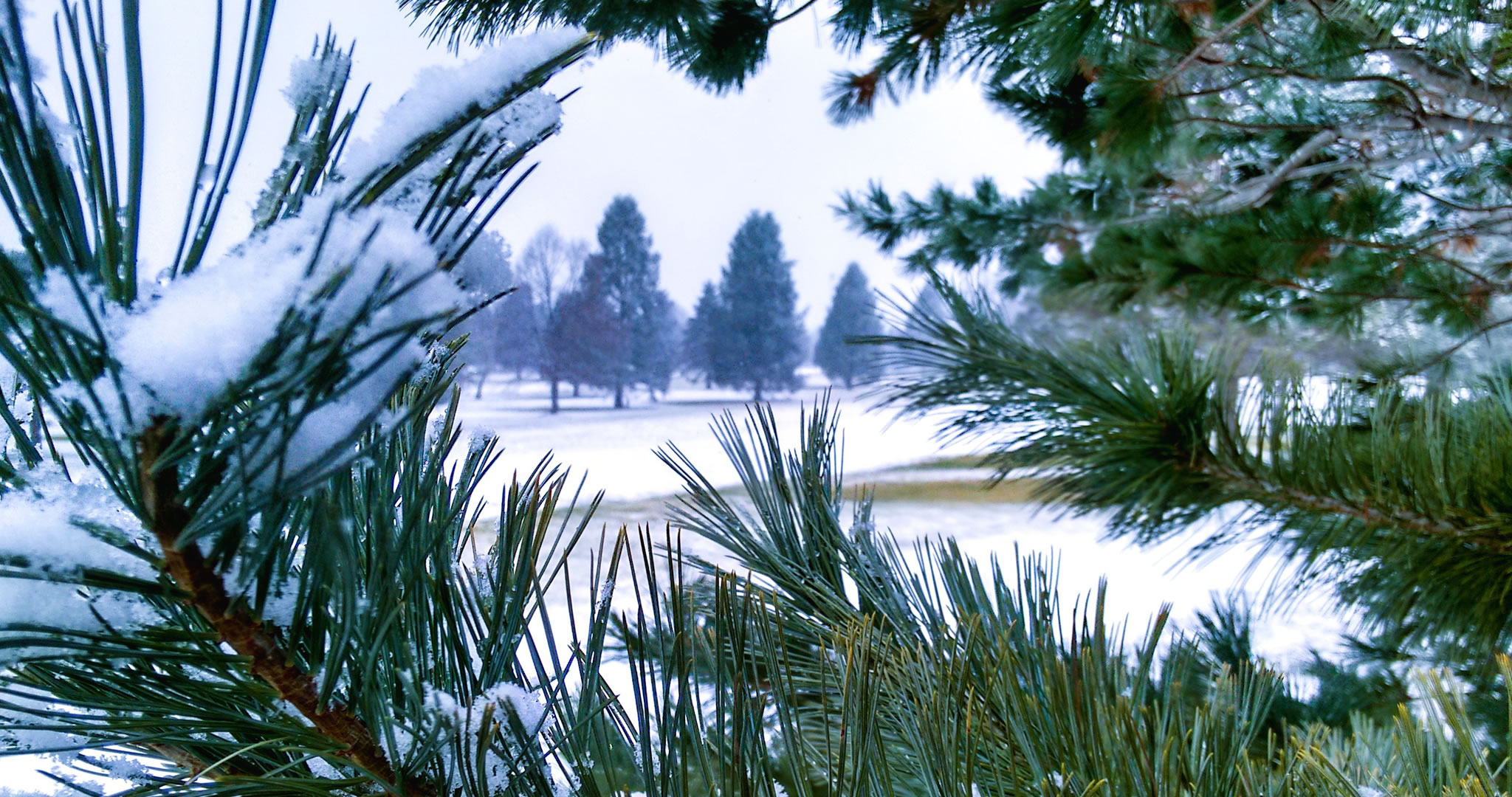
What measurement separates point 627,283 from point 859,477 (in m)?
1.08

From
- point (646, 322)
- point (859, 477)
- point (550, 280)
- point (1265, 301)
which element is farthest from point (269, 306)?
point (859, 477)

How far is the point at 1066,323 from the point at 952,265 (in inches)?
37.3

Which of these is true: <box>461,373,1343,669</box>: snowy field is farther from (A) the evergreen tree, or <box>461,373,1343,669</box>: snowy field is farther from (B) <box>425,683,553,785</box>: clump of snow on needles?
(B) <box>425,683,553,785</box>: clump of snow on needles

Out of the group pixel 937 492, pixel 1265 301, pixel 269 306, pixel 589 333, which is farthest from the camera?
pixel 937 492

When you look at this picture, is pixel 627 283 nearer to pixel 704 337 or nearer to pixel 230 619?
pixel 704 337

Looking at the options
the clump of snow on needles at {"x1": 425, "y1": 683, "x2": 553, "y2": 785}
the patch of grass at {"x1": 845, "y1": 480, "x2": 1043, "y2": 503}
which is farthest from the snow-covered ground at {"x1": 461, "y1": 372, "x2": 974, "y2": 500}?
the clump of snow on needles at {"x1": 425, "y1": 683, "x2": 553, "y2": 785}

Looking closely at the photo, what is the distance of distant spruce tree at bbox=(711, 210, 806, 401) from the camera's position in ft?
6.86

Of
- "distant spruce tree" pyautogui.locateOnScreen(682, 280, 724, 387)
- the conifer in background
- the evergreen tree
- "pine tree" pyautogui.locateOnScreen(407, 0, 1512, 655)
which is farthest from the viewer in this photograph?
"distant spruce tree" pyautogui.locateOnScreen(682, 280, 724, 387)

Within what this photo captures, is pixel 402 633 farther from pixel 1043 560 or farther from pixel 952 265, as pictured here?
pixel 952 265

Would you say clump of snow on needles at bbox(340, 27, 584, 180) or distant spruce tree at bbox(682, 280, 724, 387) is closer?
clump of snow on needles at bbox(340, 27, 584, 180)

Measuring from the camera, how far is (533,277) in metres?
1.28

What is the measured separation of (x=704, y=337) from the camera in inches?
83.0

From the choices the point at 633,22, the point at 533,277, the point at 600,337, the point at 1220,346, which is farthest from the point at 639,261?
the point at 1220,346

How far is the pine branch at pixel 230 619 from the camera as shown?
0.10 metres
